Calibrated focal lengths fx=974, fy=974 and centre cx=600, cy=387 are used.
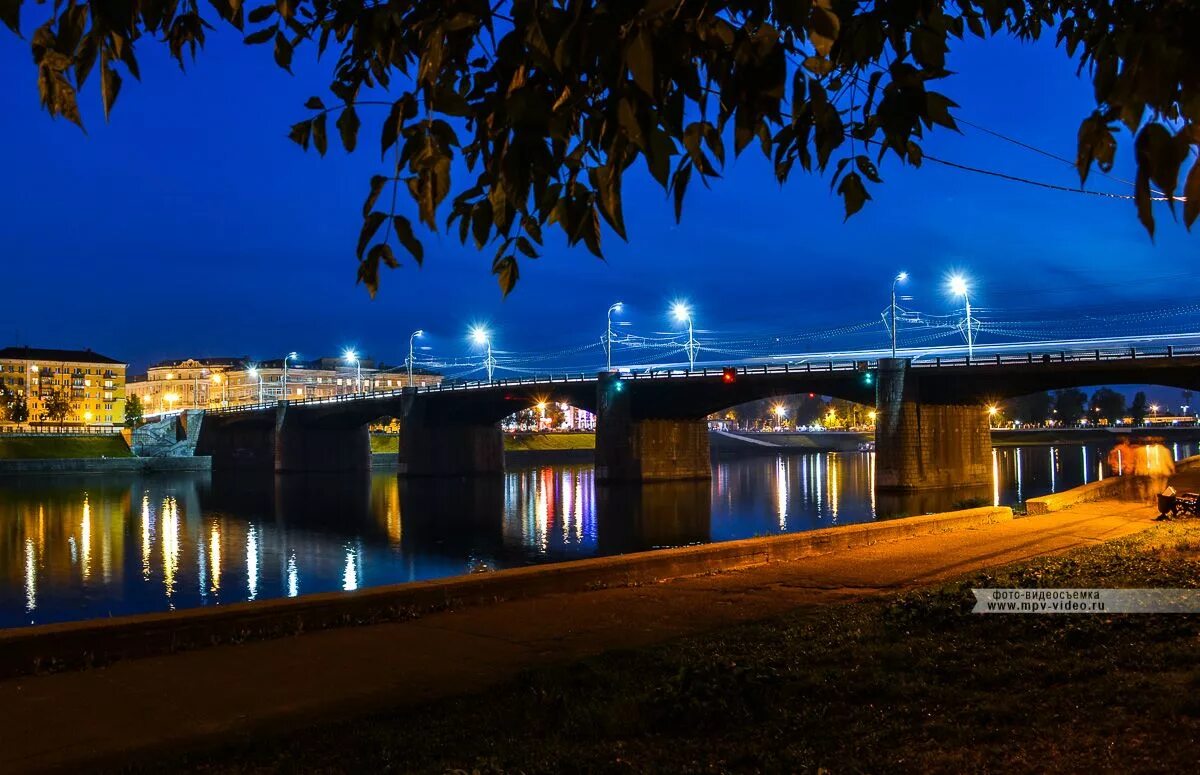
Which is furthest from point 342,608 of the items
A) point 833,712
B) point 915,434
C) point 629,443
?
point 629,443

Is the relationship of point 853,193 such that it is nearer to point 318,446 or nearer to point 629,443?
point 629,443

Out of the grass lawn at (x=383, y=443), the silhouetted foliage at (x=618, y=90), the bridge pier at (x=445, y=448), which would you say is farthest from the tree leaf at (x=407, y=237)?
the grass lawn at (x=383, y=443)

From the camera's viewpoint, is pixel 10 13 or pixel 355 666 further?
pixel 355 666

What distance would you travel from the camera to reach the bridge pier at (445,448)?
95.6 metres

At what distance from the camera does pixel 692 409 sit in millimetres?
79625

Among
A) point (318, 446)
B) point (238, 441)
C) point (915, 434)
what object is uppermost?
point (238, 441)

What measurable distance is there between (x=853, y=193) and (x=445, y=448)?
9418 centimetres

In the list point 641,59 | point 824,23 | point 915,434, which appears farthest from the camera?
point 915,434

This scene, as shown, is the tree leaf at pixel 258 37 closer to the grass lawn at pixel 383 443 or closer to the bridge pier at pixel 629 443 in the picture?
the bridge pier at pixel 629 443

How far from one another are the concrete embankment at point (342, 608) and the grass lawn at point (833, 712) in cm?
356

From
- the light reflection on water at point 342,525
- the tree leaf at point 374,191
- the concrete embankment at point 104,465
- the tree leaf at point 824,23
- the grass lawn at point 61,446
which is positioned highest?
the tree leaf at point 824,23

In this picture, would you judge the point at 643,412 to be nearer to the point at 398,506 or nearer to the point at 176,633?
the point at 398,506

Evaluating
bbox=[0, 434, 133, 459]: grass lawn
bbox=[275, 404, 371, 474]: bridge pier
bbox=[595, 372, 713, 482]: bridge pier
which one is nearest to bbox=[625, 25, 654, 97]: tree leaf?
bbox=[595, 372, 713, 482]: bridge pier

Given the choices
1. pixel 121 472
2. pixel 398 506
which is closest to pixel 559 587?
pixel 398 506
